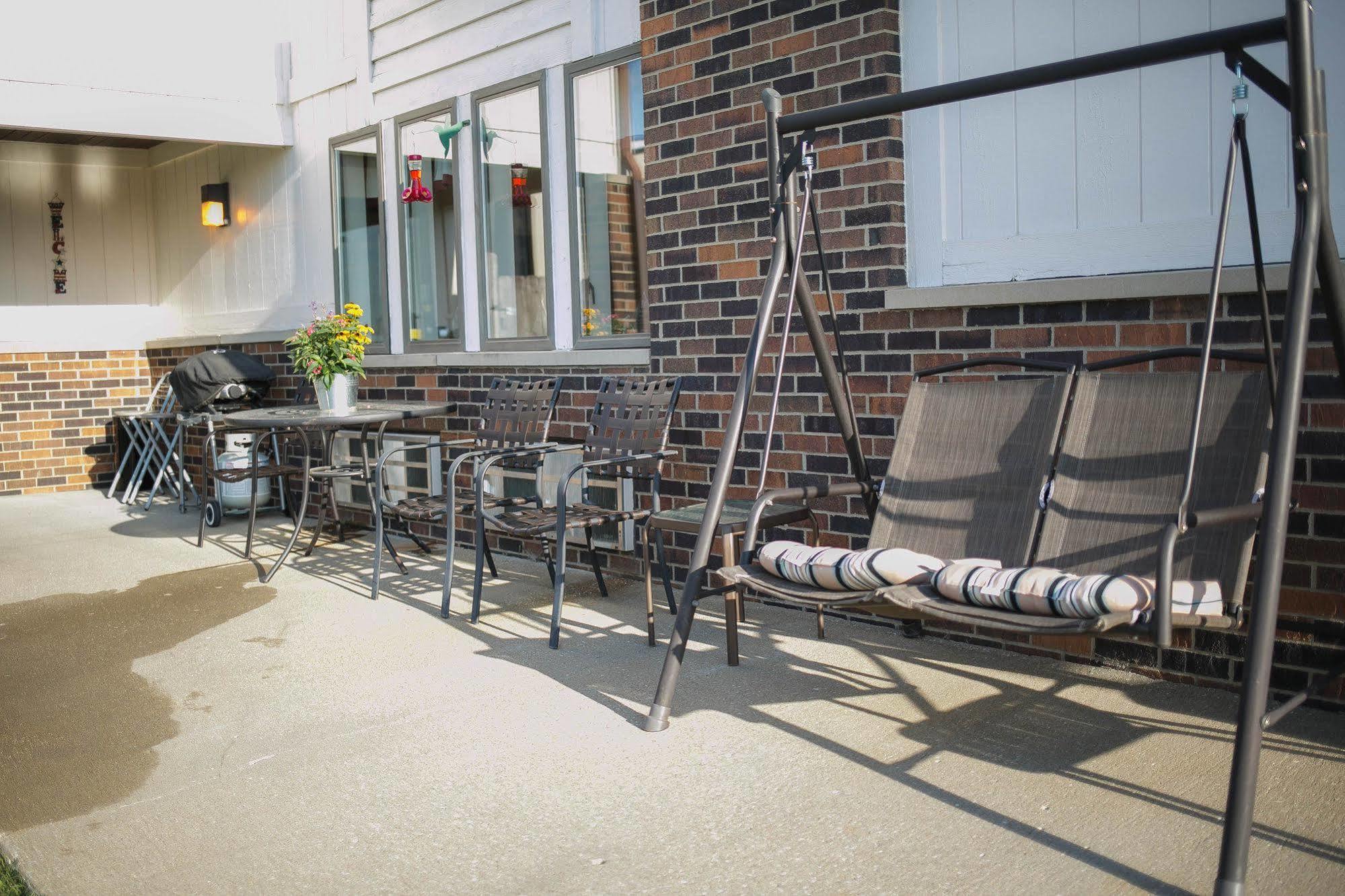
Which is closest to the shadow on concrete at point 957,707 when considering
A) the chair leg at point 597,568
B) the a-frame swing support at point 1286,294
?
the a-frame swing support at point 1286,294

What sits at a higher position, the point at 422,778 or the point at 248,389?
the point at 248,389

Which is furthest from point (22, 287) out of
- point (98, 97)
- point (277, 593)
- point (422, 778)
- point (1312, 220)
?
point (1312, 220)

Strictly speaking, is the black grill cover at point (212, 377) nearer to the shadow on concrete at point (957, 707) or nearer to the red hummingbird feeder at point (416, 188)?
the red hummingbird feeder at point (416, 188)

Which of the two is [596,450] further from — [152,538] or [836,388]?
[152,538]

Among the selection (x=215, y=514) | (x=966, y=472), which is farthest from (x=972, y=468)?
(x=215, y=514)

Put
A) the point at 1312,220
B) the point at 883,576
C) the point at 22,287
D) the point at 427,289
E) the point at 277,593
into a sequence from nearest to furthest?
the point at 1312,220 < the point at 883,576 < the point at 277,593 < the point at 427,289 < the point at 22,287

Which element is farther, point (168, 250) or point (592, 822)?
point (168, 250)

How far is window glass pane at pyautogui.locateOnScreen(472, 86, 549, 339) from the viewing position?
6156 mm

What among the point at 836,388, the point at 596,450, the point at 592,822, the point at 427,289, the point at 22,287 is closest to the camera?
the point at 592,822

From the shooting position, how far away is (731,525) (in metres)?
3.70

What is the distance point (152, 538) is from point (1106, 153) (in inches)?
227

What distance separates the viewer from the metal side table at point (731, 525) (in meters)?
3.71

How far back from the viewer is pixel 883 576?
2986 millimetres

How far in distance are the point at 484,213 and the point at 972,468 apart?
12.3ft
